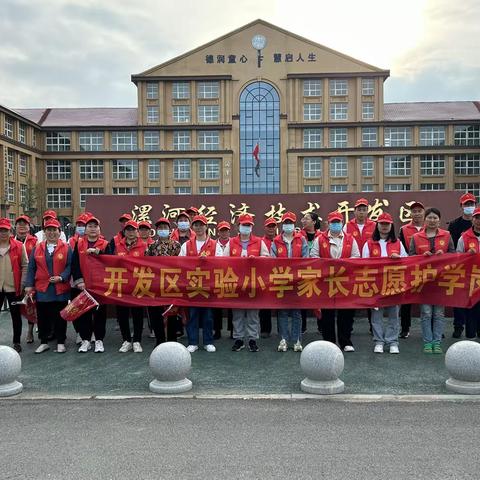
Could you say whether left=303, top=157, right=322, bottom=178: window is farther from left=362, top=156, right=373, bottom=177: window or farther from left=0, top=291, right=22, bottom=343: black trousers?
left=0, top=291, right=22, bottom=343: black trousers

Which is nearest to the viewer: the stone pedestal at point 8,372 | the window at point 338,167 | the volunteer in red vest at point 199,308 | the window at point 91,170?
the stone pedestal at point 8,372

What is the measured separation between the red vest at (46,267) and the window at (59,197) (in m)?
50.3

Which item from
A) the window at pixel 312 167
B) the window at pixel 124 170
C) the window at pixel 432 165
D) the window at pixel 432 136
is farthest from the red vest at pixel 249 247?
the window at pixel 432 136

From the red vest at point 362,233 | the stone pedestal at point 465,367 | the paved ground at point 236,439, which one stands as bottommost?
the paved ground at point 236,439

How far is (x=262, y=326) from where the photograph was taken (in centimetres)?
766

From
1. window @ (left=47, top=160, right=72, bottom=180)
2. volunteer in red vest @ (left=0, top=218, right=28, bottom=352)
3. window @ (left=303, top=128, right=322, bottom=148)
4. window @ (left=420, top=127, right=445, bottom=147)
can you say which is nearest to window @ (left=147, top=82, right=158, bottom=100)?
window @ (left=47, top=160, right=72, bottom=180)

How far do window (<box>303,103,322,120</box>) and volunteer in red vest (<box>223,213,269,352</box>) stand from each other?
1888 inches

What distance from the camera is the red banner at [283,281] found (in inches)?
265

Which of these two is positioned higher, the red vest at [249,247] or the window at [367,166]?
the window at [367,166]

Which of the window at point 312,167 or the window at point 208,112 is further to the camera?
the window at point 208,112

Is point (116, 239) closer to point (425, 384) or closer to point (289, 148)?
point (425, 384)

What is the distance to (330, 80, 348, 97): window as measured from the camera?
52344 millimetres

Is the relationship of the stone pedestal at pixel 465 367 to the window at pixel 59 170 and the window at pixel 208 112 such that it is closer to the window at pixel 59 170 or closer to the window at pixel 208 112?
the window at pixel 208 112

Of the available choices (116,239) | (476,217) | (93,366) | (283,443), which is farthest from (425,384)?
(116,239)
